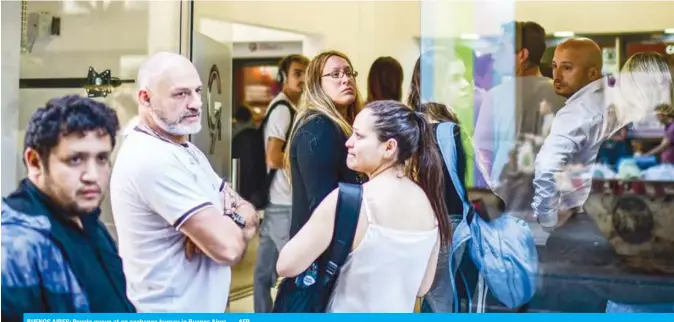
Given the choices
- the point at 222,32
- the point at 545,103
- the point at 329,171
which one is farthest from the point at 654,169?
the point at 222,32

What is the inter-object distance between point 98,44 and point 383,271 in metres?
1.68

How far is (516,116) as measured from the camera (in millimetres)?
3363

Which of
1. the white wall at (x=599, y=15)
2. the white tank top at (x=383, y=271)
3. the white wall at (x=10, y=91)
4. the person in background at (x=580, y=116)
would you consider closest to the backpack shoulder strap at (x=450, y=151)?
the white tank top at (x=383, y=271)

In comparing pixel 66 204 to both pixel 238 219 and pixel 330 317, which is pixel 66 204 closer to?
pixel 238 219

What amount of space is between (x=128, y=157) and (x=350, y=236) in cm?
103

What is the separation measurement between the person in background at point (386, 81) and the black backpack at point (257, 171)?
39 cm

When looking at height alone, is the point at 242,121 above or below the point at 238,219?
above

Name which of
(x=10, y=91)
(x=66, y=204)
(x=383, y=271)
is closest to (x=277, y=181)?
(x=383, y=271)

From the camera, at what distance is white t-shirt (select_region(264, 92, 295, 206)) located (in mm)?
3332

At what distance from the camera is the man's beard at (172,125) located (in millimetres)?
3242

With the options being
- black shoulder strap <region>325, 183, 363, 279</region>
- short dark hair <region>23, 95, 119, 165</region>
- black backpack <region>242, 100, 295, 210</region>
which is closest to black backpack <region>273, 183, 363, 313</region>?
black shoulder strap <region>325, 183, 363, 279</region>

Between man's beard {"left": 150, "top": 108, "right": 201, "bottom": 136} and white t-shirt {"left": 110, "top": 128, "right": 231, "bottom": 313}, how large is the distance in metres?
0.06

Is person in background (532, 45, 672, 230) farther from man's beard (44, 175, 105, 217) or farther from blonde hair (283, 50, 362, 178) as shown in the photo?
man's beard (44, 175, 105, 217)

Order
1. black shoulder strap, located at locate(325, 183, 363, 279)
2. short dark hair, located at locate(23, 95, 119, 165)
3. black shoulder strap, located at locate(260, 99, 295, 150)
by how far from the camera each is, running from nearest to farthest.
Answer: black shoulder strap, located at locate(325, 183, 363, 279) → short dark hair, located at locate(23, 95, 119, 165) → black shoulder strap, located at locate(260, 99, 295, 150)
